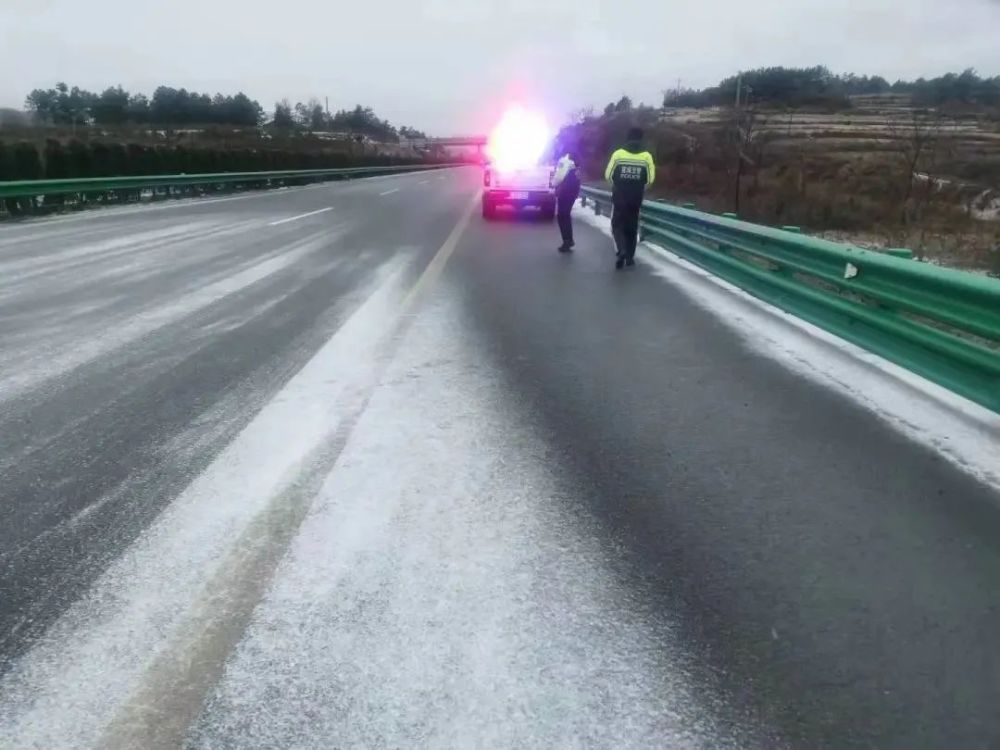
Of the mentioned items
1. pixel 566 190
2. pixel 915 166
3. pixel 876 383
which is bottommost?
pixel 876 383

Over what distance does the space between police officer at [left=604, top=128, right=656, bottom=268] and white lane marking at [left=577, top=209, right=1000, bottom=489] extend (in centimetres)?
257

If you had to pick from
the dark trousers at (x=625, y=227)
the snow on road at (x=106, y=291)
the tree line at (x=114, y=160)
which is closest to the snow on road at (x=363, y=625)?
the snow on road at (x=106, y=291)

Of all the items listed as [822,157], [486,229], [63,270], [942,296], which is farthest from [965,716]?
[822,157]

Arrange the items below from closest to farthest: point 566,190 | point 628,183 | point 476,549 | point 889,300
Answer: point 476,549
point 889,300
point 628,183
point 566,190

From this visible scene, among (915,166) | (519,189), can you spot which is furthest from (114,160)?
(915,166)

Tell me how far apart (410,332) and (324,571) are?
4.37m

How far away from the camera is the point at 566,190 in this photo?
545 inches

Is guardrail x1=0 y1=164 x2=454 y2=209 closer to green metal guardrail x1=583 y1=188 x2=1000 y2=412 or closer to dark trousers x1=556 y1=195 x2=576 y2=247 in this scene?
dark trousers x1=556 y1=195 x2=576 y2=247

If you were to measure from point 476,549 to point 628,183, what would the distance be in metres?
9.51

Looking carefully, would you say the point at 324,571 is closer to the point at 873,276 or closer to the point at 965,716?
the point at 965,716

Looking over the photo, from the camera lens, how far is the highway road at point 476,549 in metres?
2.38

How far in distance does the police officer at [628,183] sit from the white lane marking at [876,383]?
2.57 metres

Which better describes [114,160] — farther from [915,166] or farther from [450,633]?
[450,633]

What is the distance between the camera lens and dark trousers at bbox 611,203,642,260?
11789 mm
